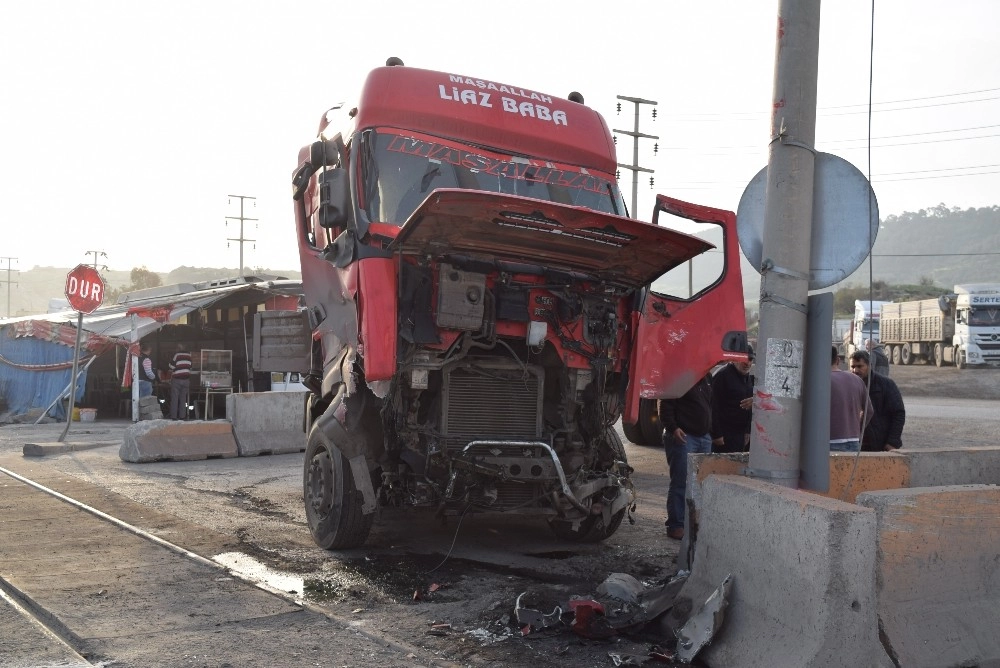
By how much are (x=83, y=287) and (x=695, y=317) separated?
34.1 feet

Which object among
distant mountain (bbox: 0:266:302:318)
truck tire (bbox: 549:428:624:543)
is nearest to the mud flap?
truck tire (bbox: 549:428:624:543)

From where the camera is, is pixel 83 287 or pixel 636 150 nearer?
pixel 83 287

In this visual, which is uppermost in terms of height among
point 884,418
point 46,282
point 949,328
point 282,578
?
point 46,282

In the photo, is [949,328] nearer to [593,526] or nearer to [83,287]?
[83,287]

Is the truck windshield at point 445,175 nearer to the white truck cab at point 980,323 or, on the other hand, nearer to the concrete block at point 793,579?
the concrete block at point 793,579

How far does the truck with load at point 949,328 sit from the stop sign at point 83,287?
30439 mm

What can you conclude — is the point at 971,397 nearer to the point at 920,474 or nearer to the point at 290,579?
the point at 920,474

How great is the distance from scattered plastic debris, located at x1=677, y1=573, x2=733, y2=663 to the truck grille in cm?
220

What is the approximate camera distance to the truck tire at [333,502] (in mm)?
6336

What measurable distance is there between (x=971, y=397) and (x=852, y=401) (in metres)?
23.8

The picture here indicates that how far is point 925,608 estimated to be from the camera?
12.8ft

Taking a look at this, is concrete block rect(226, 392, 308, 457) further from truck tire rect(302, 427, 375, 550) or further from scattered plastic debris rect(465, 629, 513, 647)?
scattered plastic debris rect(465, 629, 513, 647)

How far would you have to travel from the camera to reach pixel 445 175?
6.54 metres

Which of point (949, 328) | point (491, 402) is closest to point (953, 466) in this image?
point (491, 402)
